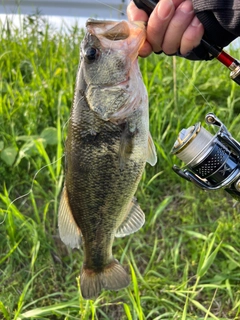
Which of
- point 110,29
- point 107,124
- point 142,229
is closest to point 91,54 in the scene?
point 110,29

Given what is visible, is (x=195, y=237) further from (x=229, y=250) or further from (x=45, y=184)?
(x=45, y=184)

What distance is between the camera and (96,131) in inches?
66.2

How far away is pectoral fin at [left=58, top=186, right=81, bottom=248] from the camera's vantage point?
1.85 meters

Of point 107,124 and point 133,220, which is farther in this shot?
point 133,220

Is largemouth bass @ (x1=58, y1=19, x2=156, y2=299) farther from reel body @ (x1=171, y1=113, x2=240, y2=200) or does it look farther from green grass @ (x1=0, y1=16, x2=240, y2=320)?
green grass @ (x1=0, y1=16, x2=240, y2=320)

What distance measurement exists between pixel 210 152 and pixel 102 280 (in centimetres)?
79

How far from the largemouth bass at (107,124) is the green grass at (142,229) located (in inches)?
23.1

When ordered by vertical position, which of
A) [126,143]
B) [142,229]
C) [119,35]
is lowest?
[142,229]

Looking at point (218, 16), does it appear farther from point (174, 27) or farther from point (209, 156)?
point (209, 156)

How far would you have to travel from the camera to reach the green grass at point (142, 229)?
8.15 ft

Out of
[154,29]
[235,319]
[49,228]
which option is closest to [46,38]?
[49,228]

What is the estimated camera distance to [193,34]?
5.49 ft

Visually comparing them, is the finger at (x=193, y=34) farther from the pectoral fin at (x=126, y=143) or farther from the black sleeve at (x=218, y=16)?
the pectoral fin at (x=126, y=143)

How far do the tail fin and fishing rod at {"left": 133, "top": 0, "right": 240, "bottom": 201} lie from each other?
61 centimetres
